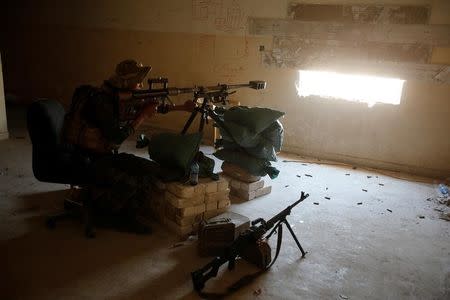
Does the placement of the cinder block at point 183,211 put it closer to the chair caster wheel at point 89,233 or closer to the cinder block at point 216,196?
the cinder block at point 216,196

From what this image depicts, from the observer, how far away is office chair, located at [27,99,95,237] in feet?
9.89

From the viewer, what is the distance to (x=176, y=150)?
323 cm

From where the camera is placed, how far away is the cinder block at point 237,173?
399 centimetres

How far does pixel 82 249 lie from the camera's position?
9.30 ft

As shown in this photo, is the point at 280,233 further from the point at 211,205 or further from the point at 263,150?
the point at 263,150

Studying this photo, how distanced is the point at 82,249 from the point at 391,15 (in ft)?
15.3

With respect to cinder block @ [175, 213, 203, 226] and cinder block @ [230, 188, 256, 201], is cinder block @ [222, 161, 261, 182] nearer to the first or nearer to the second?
cinder block @ [230, 188, 256, 201]

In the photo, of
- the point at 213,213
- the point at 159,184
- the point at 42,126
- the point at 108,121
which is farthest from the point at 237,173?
the point at 42,126

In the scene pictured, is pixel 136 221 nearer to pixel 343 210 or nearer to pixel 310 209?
pixel 310 209

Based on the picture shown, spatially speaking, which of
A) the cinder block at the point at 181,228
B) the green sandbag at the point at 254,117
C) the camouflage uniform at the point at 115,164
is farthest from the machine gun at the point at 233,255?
the green sandbag at the point at 254,117

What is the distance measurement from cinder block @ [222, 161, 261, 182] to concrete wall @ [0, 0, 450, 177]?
2.00m

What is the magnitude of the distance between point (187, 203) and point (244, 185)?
1012 millimetres

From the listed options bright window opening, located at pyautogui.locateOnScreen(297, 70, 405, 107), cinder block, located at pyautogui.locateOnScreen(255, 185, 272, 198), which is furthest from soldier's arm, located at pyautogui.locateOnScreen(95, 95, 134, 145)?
bright window opening, located at pyautogui.locateOnScreen(297, 70, 405, 107)

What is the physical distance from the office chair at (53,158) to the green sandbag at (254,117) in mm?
1577
